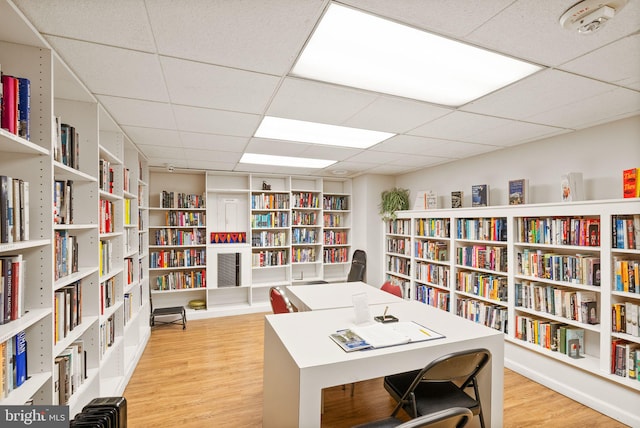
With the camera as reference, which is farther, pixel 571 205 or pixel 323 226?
pixel 323 226

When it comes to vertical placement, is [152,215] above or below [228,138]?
below

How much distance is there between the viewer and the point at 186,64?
164cm

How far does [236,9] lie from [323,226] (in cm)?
474

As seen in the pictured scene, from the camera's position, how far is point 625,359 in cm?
228

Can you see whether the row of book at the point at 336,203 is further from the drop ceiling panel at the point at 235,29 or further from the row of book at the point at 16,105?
the row of book at the point at 16,105

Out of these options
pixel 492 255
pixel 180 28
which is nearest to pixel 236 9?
pixel 180 28

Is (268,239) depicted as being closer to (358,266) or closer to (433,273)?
(358,266)

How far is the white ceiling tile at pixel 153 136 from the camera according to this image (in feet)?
9.16

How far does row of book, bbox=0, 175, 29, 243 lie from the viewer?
121 centimetres

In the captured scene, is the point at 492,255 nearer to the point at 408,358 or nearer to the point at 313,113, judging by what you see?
the point at 408,358

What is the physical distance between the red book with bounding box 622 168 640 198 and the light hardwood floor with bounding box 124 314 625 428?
174 cm

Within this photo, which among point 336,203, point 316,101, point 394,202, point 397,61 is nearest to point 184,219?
point 336,203

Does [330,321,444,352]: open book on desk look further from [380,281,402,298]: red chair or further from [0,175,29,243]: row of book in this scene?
[0,175,29,243]: row of book

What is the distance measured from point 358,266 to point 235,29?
4448 mm
